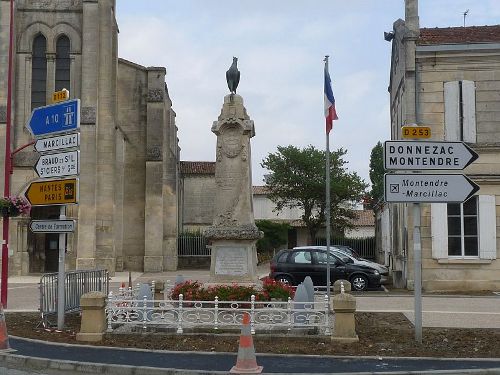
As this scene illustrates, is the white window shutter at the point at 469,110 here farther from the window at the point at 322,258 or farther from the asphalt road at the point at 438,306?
the window at the point at 322,258

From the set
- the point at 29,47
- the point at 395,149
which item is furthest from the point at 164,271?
the point at 395,149

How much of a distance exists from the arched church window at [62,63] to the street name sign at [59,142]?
921 inches

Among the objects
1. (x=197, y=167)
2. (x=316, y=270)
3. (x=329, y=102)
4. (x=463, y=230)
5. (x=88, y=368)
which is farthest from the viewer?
(x=197, y=167)

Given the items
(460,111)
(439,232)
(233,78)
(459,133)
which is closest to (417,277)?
(233,78)

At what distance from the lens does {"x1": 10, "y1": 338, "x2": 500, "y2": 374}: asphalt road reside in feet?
29.4

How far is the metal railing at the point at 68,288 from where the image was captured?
43.8 feet

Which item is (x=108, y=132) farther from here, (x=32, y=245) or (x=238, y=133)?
(x=238, y=133)

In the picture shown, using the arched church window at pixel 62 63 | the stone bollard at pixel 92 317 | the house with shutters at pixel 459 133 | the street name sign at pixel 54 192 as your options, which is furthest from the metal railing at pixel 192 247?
the stone bollard at pixel 92 317

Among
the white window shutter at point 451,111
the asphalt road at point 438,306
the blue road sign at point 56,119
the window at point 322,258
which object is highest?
the white window shutter at point 451,111

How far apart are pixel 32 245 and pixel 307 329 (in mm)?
26493

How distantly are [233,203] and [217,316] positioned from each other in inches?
111

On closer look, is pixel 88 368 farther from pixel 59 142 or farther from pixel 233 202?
pixel 233 202

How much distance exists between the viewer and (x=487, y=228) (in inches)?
845

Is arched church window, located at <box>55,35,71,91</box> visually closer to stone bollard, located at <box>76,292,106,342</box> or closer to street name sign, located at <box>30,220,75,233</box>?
street name sign, located at <box>30,220,75,233</box>
